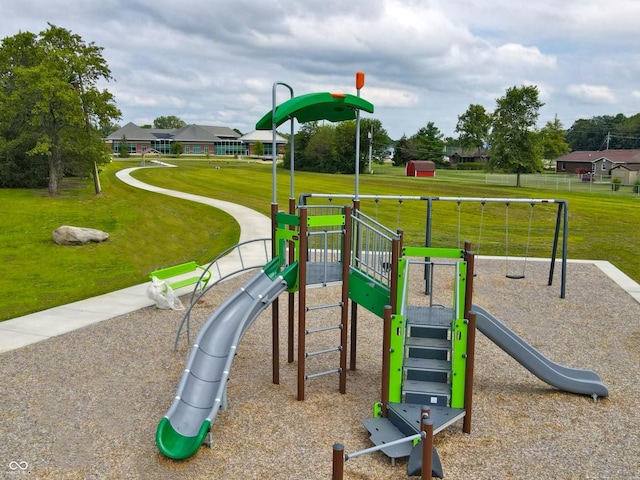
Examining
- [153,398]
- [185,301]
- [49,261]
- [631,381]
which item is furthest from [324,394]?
[49,261]

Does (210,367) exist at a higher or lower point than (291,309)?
lower

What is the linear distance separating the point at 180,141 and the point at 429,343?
101 meters

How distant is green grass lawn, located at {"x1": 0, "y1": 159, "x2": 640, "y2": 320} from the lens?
15.2 metres

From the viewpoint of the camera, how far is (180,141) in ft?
336

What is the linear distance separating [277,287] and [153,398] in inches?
89.5

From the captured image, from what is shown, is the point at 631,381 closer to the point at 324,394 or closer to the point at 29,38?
the point at 324,394

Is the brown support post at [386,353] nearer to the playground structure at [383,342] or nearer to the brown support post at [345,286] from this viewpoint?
the playground structure at [383,342]

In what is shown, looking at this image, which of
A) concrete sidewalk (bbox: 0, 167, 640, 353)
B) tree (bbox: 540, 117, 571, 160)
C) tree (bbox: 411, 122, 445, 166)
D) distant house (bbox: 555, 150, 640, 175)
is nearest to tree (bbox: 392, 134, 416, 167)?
tree (bbox: 411, 122, 445, 166)

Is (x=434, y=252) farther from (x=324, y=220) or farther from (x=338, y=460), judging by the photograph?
(x=338, y=460)

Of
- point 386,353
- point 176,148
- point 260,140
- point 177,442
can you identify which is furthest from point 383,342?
point 260,140

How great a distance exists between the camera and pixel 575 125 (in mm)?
125375

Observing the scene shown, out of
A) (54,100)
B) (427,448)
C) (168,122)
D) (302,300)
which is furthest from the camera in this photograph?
(168,122)

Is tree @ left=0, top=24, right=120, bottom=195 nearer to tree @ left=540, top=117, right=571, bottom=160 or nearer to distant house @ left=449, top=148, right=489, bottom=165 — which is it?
tree @ left=540, top=117, right=571, bottom=160

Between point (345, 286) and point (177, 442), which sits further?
point (345, 286)
